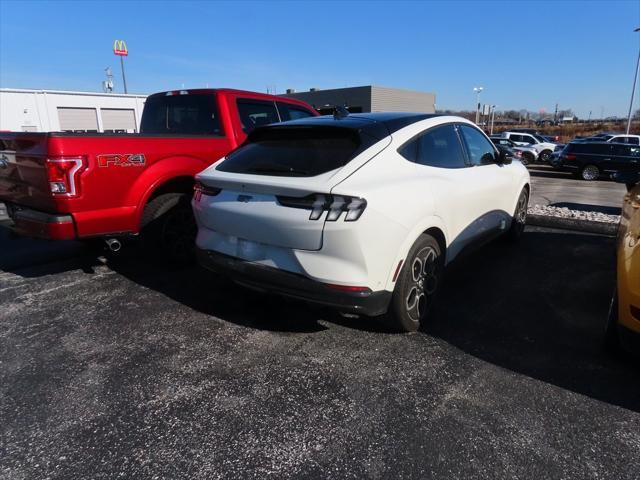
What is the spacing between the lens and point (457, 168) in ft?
13.2

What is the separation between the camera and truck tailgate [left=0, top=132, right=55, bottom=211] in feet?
12.1

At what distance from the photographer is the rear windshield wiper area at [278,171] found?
3050 mm

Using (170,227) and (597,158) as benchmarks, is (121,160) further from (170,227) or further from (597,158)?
(597,158)

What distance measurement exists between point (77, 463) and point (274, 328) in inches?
66.9

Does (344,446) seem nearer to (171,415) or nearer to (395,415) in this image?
(395,415)

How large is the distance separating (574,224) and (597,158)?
496 inches

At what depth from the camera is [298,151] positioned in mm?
3299

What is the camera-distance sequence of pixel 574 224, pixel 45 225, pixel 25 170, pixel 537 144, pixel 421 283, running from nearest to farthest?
pixel 421 283
pixel 45 225
pixel 25 170
pixel 574 224
pixel 537 144

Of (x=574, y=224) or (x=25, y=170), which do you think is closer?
(x=25, y=170)

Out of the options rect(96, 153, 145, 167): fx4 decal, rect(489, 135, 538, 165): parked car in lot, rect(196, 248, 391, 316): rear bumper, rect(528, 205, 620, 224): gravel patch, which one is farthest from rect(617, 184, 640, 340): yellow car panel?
rect(489, 135, 538, 165): parked car in lot

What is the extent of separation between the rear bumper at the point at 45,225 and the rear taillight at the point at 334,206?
2.32m

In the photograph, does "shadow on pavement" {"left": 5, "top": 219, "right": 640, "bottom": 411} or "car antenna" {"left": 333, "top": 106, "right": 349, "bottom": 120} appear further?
"car antenna" {"left": 333, "top": 106, "right": 349, "bottom": 120}

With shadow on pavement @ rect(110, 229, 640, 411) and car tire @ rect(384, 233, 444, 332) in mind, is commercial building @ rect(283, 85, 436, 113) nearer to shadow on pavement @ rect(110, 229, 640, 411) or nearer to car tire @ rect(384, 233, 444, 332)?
shadow on pavement @ rect(110, 229, 640, 411)

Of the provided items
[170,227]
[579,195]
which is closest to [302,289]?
[170,227]
